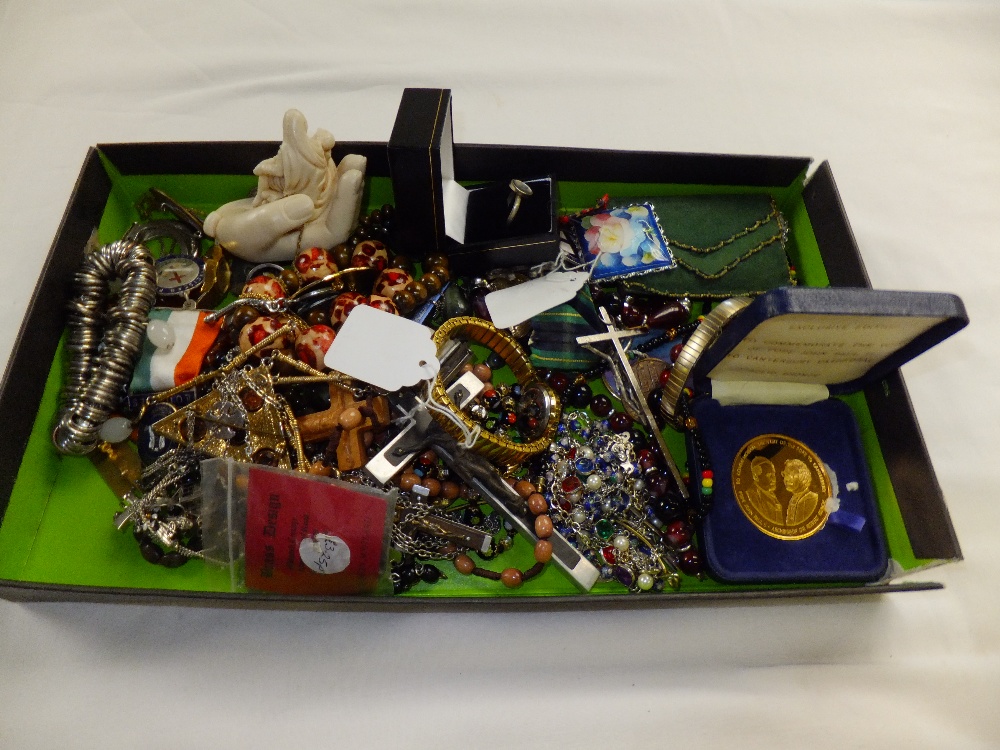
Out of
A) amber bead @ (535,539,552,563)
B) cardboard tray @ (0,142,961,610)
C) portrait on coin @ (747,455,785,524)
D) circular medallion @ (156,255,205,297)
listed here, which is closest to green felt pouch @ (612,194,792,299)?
cardboard tray @ (0,142,961,610)

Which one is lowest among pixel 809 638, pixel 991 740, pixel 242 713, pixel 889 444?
pixel 991 740

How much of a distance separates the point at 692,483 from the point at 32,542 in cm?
139

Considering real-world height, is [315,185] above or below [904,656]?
above

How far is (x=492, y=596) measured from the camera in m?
1.44

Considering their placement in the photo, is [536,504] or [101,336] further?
[101,336]

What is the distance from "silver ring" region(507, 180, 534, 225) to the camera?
1.64 meters

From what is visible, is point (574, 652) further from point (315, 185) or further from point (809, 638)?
point (315, 185)

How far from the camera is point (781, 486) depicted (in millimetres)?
1660

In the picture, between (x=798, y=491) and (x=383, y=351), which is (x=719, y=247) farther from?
(x=383, y=351)

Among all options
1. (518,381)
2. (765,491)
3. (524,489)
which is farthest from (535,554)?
(765,491)

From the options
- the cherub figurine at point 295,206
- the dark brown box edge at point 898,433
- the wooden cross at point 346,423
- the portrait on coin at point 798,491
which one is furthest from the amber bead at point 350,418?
the dark brown box edge at point 898,433

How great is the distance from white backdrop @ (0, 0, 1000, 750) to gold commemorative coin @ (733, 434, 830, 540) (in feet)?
0.69

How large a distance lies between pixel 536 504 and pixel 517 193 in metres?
0.69

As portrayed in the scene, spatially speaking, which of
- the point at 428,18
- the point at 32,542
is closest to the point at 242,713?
the point at 32,542
